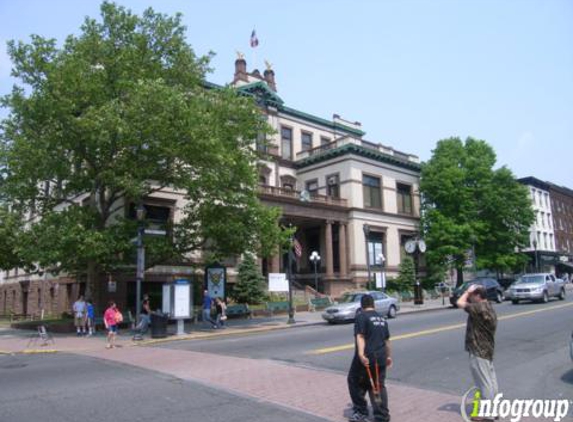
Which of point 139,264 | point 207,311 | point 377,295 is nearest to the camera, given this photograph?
point 139,264

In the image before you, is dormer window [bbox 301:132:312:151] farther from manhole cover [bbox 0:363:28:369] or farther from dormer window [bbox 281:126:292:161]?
manhole cover [bbox 0:363:28:369]

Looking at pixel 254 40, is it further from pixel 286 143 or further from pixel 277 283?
pixel 277 283

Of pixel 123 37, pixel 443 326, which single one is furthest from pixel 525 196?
pixel 123 37

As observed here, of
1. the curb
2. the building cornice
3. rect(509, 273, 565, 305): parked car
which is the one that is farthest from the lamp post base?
the building cornice

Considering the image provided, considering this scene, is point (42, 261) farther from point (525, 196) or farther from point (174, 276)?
point (525, 196)

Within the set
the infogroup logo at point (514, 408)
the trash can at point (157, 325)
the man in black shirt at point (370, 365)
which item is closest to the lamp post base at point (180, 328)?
the trash can at point (157, 325)

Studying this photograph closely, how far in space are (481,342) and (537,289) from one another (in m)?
26.6

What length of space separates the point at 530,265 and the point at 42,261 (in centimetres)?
6440

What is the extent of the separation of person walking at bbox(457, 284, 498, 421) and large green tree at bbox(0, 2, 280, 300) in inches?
610

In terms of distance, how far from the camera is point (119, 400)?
338 inches

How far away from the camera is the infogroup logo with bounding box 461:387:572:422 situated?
6734mm

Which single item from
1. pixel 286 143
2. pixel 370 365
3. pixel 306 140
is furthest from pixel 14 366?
pixel 306 140

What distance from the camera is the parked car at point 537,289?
2997 centimetres

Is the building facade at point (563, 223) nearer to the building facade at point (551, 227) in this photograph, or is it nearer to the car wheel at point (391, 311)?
the building facade at point (551, 227)
